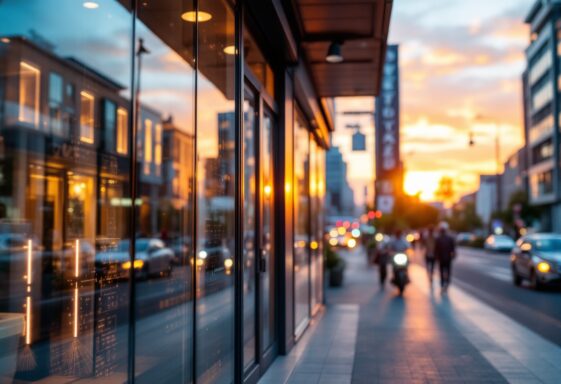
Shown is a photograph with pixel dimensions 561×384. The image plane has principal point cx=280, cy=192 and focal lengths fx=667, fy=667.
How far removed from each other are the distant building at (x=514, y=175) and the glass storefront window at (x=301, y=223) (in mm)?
69214

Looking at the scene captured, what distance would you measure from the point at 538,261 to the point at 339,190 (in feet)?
373

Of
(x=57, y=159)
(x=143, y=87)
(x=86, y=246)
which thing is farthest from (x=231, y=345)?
(x=143, y=87)

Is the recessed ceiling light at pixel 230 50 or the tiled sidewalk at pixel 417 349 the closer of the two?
the recessed ceiling light at pixel 230 50

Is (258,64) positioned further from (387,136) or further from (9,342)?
(387,136)

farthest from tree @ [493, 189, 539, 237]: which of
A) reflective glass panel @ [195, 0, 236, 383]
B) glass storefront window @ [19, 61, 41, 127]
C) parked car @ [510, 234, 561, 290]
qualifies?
reflective glass panel @ [195, 0, 236, 383]

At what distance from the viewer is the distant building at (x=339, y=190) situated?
4236 inches

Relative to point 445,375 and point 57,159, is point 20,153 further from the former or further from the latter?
point 445,375

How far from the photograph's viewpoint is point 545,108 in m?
63.4

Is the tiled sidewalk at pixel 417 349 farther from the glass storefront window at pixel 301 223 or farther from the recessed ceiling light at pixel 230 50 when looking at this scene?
the recessed ceiling light at pixel 230 50

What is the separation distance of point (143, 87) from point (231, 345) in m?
40.8

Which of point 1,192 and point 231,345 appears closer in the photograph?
point 231,345

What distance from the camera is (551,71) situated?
6034cm

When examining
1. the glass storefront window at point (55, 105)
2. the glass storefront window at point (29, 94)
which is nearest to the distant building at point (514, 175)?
the glass storefront window at point (55, 105)

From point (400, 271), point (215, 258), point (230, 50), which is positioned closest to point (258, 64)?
point (230, 50)
